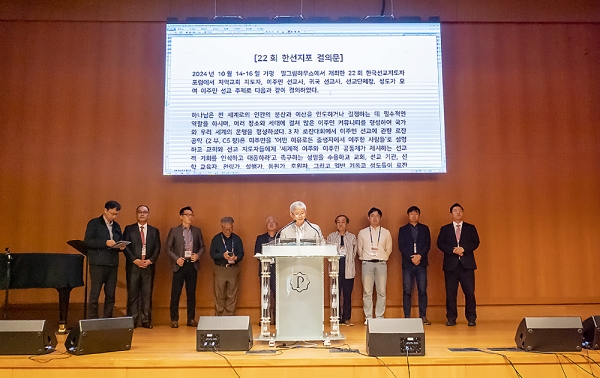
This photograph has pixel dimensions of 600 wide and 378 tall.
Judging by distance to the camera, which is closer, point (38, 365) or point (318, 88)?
point (38, 365)

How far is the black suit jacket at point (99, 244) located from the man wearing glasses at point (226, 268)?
48.7 inches

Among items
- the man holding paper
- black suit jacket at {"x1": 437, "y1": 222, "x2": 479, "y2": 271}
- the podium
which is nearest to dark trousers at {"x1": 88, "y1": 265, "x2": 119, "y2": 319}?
the man holding paper

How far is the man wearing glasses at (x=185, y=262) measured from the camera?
648 centimetres

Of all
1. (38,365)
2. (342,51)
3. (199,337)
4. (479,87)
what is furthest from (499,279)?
(38,365)

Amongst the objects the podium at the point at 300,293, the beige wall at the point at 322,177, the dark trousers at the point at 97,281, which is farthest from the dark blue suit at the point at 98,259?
the podium at the point at 300,293

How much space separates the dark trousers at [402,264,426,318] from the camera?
21.5ft

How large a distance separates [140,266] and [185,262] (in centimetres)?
55

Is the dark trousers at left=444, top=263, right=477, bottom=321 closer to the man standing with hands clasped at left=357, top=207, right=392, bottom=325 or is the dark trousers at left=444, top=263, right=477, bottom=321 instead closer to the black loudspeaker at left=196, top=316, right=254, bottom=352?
the man standing with hands clasped at left=357, top=207, right=392, bottom=325

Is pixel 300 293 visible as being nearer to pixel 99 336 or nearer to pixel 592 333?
pixel 99 336

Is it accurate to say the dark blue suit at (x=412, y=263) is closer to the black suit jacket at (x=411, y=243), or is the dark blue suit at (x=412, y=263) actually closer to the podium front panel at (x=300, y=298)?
the black suit jacket at (x=411, y=243)

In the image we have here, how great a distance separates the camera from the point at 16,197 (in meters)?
7.06

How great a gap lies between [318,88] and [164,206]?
269 cm

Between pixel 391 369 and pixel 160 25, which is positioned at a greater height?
pixel 160 25

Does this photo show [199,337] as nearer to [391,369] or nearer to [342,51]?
[391,369]
